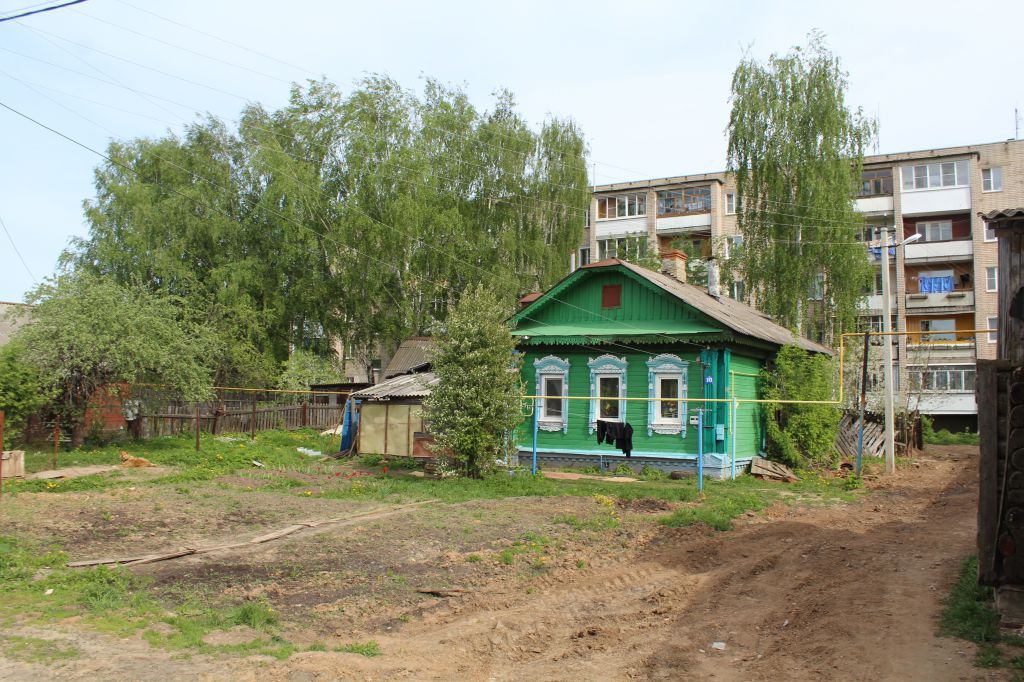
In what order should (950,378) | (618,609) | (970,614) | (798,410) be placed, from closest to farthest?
1. (970,614)
2. (618,609)
3. (798,410)
4. (950,378)

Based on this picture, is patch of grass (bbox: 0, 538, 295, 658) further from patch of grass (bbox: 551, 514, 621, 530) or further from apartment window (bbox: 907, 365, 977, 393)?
apartment window (bbox: 907, 365, 977, 393)

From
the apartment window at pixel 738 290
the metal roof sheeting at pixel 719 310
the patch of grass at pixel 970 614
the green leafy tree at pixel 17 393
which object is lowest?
the patch of grass at pixel 970 614

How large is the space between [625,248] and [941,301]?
17.4 metres

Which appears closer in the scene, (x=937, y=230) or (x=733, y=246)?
(x=733, y=246)

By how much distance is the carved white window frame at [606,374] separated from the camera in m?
21.0

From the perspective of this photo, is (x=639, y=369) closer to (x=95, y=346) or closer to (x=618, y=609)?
(x=618, y=609)

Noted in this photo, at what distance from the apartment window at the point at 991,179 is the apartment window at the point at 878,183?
4.59 meters

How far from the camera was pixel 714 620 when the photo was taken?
7.80 metres

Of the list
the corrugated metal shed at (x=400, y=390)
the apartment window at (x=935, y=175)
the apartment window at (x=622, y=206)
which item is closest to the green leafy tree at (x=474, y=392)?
the corrugated metal shed at (x=400, y=390)

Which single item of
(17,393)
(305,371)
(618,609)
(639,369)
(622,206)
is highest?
(622,206)

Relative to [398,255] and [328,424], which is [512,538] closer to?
[328,424]

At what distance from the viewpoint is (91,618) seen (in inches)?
298

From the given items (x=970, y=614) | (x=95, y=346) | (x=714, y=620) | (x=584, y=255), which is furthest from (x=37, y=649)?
(x=584, y=255)

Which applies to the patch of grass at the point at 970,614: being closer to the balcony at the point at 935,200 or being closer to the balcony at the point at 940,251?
the balcony at the point at 935,200
